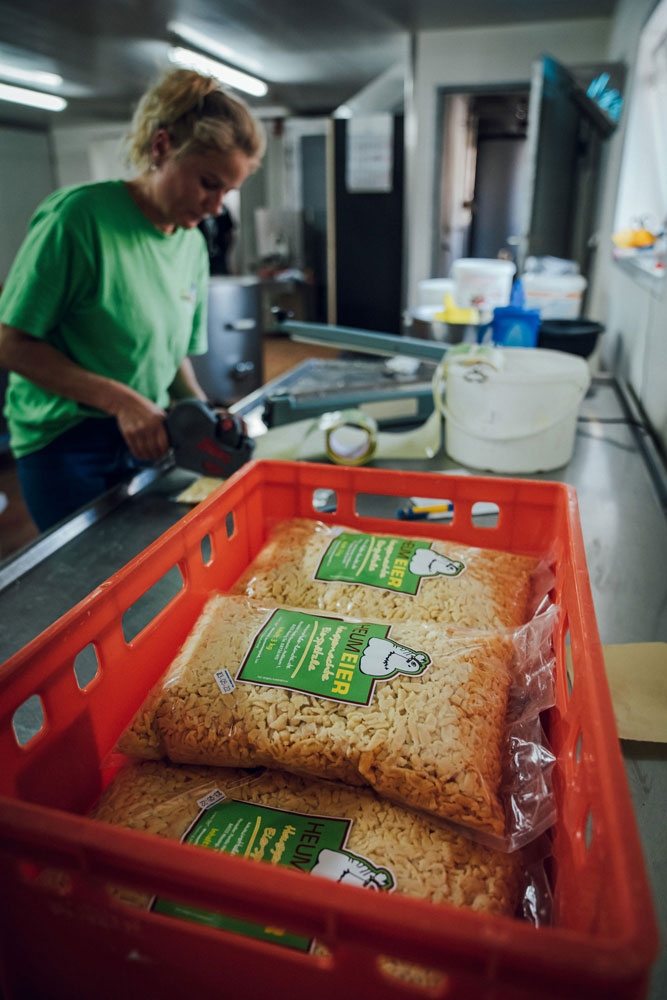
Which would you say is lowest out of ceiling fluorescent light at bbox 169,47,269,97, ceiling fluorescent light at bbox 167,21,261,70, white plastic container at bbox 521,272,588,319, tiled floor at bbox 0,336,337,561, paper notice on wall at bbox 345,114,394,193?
tiled floor at bbox 0,336,337,561

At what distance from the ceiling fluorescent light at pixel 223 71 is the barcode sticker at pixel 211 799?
17.8ft

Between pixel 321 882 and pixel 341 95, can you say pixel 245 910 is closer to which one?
pixel 321 882

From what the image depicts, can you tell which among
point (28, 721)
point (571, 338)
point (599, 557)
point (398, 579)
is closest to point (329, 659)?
point (398, 579)

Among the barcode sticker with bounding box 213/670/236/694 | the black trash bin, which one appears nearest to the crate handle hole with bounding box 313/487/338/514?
the barcode sticker with bounding box 213/670/236/694

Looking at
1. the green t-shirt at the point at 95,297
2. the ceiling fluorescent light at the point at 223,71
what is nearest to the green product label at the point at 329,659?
the green t-shirt at the point at 95,297

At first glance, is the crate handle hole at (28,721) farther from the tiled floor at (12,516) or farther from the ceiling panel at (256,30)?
the ceiling panel at (256,30)

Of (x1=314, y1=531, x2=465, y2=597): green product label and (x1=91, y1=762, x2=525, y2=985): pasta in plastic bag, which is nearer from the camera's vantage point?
(x1=91, y1=762, x2=525, y2=985): pasta in plastic bag

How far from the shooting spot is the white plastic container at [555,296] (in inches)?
88.2

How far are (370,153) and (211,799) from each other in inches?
222

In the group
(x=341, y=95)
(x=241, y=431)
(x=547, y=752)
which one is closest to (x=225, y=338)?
(x=241, y=431)

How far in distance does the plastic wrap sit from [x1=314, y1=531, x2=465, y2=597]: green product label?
82mm

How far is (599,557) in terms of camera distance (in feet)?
3.32

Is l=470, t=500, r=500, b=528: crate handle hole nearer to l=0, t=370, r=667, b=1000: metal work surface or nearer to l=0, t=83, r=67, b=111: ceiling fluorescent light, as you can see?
l=0, t=370, r=667, b=1000: metal work surface

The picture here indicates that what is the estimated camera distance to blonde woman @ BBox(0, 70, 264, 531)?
119cm
